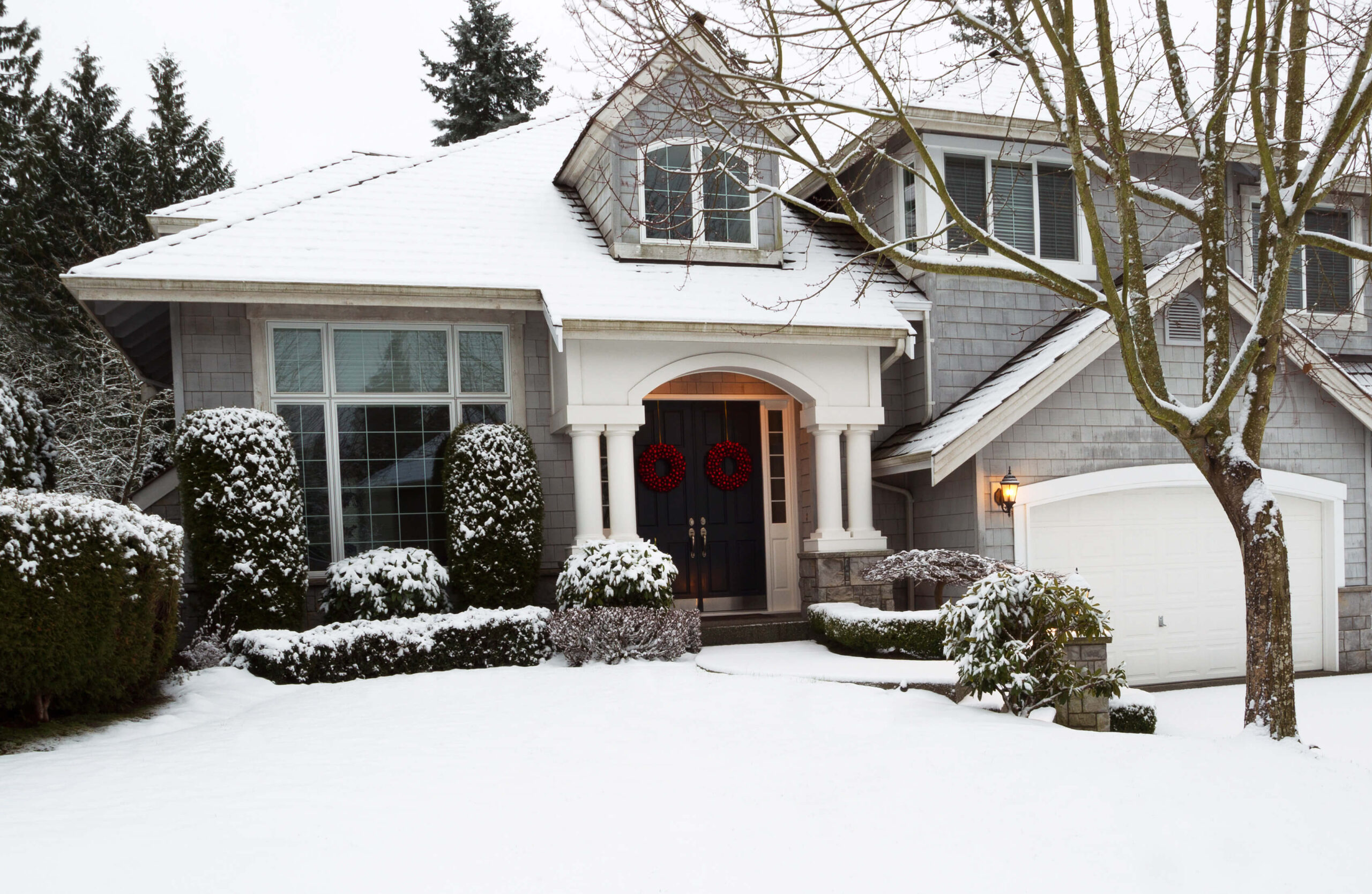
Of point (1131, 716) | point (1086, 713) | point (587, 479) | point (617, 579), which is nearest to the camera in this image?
point (1086, 713)

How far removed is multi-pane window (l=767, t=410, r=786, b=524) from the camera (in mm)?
12422

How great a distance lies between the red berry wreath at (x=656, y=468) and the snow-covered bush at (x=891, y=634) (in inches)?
123

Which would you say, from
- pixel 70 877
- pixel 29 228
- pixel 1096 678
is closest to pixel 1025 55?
pixel 1096 678

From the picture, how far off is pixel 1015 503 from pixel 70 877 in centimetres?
890

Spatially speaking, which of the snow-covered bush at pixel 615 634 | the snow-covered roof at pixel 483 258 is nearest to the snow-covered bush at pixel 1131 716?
the snow-covered bush at pixel 615 634

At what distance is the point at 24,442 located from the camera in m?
9.26

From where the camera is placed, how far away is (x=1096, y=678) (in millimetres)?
7242

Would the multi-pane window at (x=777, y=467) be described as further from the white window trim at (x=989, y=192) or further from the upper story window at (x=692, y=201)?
the white window trim at (x=989, y=192)

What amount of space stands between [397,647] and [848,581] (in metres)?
4.55

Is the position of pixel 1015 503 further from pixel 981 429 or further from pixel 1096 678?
pixel 1096 678

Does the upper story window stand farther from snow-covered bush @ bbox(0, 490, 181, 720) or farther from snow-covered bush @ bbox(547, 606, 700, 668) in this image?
snow-covered bush @ bbox(0, 490, 181, 720)

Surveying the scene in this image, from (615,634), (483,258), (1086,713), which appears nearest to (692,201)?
(483,258)

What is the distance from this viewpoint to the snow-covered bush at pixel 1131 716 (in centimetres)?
782

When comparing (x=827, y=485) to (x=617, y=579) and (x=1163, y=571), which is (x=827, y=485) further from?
(x=1163, y=571)
